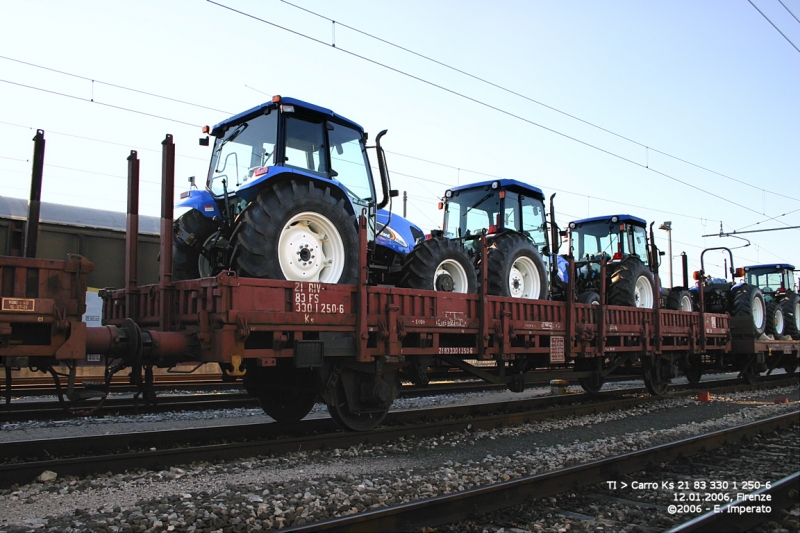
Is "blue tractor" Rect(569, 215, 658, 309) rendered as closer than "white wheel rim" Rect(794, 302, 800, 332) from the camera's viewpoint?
Yes

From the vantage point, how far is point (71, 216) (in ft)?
52.0

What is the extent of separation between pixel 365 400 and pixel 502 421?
2539mm

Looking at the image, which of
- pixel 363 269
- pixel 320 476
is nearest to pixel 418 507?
pixel 320 476

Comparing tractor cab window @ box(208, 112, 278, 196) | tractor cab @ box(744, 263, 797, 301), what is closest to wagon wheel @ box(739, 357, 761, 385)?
tractor cab @ box(744, 263, 797, 301)

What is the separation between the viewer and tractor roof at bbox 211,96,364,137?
7.46 meters

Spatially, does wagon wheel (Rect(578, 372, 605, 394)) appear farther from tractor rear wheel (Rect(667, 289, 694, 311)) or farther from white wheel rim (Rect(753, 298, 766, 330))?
white wheel rim (Rect(753, 298, 766, 330))

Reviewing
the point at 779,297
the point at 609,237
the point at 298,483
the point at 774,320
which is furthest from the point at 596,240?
the point at 298,483

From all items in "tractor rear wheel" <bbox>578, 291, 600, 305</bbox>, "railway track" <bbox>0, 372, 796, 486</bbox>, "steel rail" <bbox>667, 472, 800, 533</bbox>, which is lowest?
"steel rail" <bbox>667, 472, 800, 533</bbox>

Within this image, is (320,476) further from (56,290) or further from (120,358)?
(56,290)

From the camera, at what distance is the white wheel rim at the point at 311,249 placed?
694cm

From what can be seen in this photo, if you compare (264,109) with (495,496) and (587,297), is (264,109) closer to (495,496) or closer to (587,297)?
(495,496)

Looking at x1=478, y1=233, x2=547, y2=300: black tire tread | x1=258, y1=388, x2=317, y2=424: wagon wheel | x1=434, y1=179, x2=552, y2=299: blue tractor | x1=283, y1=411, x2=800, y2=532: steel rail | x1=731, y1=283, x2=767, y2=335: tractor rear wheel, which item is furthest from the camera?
x1=731, y1=283, x2=767, y2=335: tractor rear wheel

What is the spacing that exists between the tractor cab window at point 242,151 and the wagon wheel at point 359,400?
8.86 ft

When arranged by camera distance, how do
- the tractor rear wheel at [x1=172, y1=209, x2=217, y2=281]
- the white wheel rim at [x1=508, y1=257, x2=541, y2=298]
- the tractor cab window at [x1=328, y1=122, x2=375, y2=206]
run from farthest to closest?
the white wheel rim at [x1=508, y1=257, x2=541, y2=298]
the tractor cab window at [x1=328, y1=122, x2=375, y2=206]
the tractor rear wheel at [x1=172, y1=209, x2=217, y2=281]
